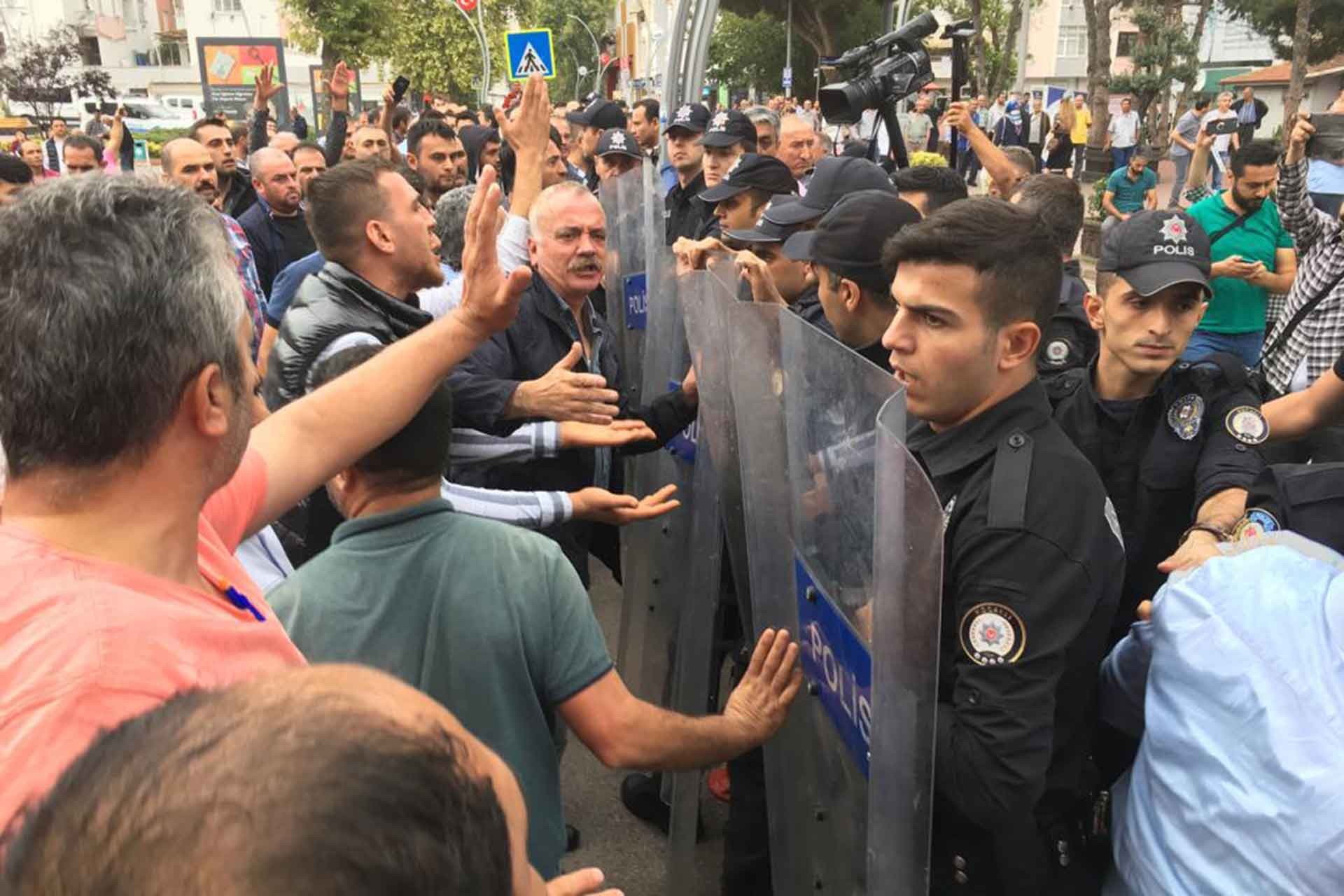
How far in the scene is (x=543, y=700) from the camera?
1.76m

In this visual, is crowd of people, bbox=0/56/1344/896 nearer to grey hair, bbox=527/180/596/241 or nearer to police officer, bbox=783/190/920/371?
police officer, bbox=783/190/920/371

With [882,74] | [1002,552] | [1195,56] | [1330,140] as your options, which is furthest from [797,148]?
[1195,56]

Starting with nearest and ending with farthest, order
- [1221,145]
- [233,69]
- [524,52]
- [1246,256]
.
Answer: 1. [1246,256]
2. [524,52]
3. [1221,145]
4. [233,69]

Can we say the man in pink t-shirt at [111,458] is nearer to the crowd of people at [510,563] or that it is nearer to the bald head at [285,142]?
the crowd of people at [510,563]

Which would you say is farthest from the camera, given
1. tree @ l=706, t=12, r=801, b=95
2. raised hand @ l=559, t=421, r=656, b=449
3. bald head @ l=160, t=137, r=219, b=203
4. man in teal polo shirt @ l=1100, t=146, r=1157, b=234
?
tree @ l=706, t=12, r=801, b=95

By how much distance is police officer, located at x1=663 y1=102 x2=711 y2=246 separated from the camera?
6.54m

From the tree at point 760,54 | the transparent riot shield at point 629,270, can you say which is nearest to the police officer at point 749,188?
the transparent riot shield at point 629,270

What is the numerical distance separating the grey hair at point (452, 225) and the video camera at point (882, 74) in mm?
2119

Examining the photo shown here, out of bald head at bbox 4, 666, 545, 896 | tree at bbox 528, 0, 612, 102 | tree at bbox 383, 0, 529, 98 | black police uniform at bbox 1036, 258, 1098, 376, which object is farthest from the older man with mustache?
tree at bbox 528, 0, 612, 102

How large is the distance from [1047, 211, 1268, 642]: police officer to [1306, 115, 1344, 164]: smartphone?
5053 mm

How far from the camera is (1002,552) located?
5.08 ft

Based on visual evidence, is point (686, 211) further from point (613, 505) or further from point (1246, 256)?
point (613, 505)

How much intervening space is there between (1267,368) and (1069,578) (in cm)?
364

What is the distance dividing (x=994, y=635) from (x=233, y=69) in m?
37.1
